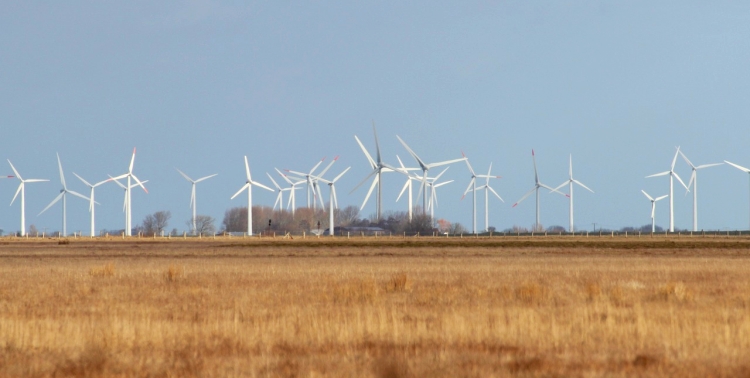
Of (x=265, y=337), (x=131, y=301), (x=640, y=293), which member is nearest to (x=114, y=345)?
(x=265, y=337)

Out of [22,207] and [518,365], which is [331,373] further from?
[22,207]

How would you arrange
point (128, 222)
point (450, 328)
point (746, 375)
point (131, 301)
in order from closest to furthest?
point (746, 375), point (450, 328), point (131, 301), point (128, 222)

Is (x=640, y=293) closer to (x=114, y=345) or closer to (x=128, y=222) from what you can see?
(x=114, y=345)

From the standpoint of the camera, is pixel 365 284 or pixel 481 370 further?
pixel 365 284

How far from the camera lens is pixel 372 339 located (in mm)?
18562

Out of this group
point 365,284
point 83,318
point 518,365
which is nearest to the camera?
point 518,365

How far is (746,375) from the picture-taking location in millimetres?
14094

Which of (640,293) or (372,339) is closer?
(372,339)

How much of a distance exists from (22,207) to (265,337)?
148 meters

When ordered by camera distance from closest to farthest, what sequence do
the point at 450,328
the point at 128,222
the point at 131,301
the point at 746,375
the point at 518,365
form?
the point at 746,375 → the point at 518,365 → the point at 450,328 → the point at 131,301 → the point at 128,222

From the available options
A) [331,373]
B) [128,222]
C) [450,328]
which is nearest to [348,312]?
[450,328]

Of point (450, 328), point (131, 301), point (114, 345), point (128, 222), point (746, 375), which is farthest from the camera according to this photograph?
point (128, 222)

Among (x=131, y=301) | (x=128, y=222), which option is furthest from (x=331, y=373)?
(x=128, y=222)

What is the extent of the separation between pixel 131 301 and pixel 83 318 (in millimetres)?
4658
